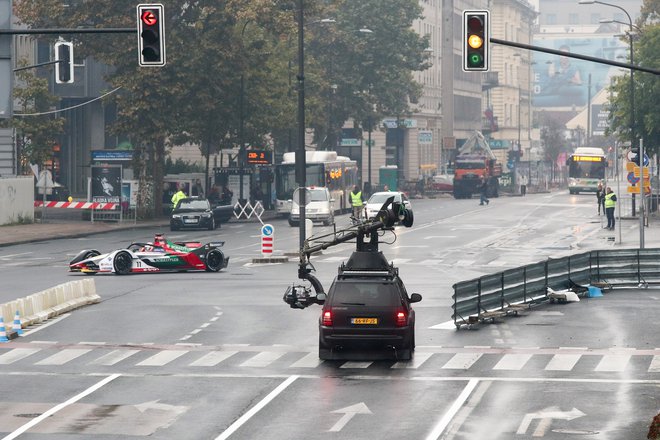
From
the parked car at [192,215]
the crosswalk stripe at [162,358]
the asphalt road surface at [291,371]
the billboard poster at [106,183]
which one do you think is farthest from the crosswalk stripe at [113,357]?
the billboard poster at [106,183]

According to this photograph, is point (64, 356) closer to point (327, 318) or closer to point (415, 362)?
point (327, 318)

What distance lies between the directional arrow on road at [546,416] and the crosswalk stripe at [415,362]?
470 centimetres

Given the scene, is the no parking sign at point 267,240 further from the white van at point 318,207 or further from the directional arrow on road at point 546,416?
the directional arrow on road at point 546,416

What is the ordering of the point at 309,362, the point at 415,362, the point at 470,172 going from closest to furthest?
the point at 309,362
the point at 415,362
the point at 470,172

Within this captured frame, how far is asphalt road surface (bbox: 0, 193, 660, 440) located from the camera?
20359 millimetres

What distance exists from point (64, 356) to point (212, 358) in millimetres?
2785

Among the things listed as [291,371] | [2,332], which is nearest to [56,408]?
[291,371]

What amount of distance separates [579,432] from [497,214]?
63994 mm

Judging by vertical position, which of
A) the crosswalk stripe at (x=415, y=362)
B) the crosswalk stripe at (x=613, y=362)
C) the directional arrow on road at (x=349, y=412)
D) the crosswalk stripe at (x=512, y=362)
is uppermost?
the directional arrow on road at (x=349, y=412)

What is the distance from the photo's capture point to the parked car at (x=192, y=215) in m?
66.6

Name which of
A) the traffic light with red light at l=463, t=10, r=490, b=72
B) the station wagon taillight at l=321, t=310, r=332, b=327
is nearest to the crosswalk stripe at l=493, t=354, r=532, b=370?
the station wagon taillight at l=321, t=310, r=332, b=327

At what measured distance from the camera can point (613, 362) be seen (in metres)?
26.4

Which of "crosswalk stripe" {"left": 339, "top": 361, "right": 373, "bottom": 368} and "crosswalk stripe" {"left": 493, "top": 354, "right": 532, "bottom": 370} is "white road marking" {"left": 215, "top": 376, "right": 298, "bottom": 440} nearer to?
"crosswalk stripe" {"left": 339, "top": 361, "right": 373, "bottom": 368}

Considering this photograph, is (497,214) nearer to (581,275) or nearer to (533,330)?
(581,275)
